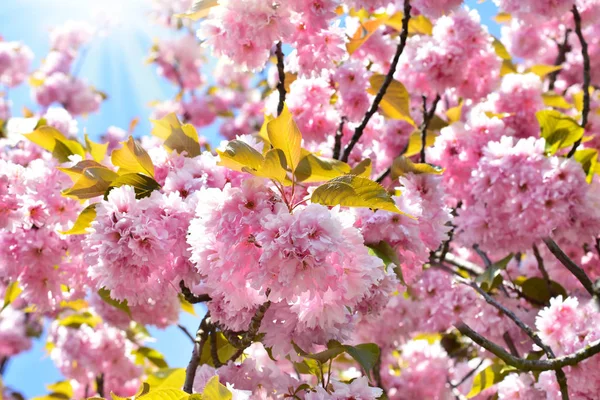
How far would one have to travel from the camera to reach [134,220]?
130cm

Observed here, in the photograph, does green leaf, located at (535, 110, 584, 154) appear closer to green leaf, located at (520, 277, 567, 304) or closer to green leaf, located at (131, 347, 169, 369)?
green leaf, located at (520, 277, 567, 304)

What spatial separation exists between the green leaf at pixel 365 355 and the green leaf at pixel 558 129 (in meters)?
1.33

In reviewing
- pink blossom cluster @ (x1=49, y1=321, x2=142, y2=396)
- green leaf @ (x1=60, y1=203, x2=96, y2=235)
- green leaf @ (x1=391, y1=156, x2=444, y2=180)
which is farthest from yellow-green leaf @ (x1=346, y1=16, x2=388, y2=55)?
pink blossom cluster @ (x1=49, y1=321, x2=142, y2=396)

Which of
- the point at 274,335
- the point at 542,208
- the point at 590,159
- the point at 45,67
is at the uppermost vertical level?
the point at 45,67

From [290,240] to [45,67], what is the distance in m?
6.62

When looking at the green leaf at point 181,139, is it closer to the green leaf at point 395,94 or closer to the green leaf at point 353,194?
the green leaf at point 353,194

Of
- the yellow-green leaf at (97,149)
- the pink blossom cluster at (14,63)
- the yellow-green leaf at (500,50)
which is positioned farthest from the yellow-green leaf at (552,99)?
the pink blossom cluster at (14,63)

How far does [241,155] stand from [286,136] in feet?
0.38

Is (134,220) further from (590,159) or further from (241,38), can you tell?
(590,159)

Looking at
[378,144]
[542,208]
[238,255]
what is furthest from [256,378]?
[378,144]

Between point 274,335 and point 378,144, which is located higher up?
point 378,144

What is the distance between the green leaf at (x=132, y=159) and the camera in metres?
1.49

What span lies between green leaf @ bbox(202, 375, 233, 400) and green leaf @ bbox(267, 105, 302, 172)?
18.7 inches

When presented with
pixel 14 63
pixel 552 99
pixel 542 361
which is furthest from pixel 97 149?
pixel 14 63
